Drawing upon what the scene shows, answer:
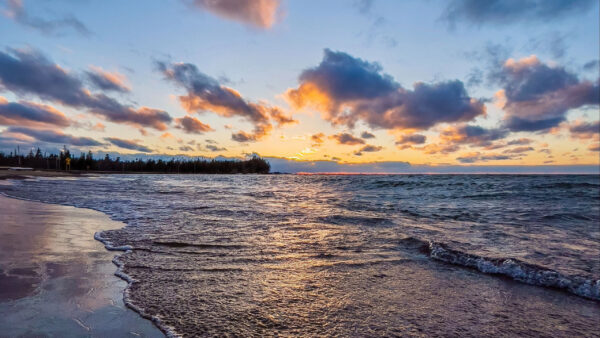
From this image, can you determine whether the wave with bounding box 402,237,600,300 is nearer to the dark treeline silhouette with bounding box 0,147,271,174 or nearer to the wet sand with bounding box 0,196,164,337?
the wet sand with bounding box 0,196,164,337

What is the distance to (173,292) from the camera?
3258 millimetres

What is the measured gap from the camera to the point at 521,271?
455cm

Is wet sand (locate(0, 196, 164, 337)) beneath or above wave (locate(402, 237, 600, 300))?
above

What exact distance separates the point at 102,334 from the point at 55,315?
57 centimetres

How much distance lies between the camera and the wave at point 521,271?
4.10 m

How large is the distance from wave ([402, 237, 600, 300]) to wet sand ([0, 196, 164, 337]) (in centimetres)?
468

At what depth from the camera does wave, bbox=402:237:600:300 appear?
4.10 m

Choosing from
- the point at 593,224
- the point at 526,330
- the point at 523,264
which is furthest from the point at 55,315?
the point at 593,224

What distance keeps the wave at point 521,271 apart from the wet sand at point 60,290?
4.68 meters

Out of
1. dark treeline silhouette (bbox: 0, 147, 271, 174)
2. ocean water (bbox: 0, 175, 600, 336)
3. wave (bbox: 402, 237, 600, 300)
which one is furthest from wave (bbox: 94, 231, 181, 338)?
dark treeline silhouette (bbox: 0, 147, 271, 174)

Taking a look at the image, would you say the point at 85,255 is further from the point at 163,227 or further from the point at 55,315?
the point at 163,227

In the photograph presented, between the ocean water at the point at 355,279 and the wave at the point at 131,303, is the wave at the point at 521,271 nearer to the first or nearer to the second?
the ocean water at the point at 355,279

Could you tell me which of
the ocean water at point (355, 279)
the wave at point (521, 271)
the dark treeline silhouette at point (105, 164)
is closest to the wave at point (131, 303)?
the ocean water at point (355, 279)

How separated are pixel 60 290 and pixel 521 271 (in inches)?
236
